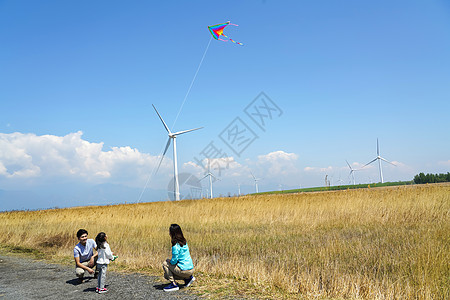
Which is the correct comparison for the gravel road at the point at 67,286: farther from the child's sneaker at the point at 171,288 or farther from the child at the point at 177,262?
the child at the point at 177,262

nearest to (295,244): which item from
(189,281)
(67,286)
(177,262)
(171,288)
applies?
(189,281)

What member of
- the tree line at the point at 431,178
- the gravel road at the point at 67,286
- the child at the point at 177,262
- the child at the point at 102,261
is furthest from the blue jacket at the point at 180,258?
the tree line at the point at 431,178

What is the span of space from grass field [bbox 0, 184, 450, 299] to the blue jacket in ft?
1.73

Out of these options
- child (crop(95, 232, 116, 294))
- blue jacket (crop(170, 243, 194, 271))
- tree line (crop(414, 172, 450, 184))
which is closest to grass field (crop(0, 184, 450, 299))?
blue jacket (crop(170, 243, 194, 271))

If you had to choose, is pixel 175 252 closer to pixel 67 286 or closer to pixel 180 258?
pixel 180 258

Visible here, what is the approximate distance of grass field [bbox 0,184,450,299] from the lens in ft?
20.2

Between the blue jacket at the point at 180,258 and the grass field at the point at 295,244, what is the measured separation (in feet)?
1.73

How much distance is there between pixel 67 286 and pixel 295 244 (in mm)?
6521

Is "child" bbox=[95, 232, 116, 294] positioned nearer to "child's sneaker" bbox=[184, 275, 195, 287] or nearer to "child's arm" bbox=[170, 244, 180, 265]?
"child's arm" bbox=[170, 244, 180, 265]

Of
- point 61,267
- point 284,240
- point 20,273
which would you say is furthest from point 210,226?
point 20,273

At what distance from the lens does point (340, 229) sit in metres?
13.1

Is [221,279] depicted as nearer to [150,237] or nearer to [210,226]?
[150,237]

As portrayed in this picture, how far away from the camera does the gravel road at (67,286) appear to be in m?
6.48

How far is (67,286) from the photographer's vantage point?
7402 millimetres
